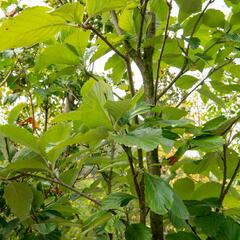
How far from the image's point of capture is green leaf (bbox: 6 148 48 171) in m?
0.81

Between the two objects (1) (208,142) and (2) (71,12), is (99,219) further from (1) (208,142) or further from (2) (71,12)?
(2) (71,12)

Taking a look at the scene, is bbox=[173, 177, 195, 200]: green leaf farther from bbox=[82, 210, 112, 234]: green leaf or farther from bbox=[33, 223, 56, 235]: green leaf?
bbox=[33, 223, 56, 235]: green leaf

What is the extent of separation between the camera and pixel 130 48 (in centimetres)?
105

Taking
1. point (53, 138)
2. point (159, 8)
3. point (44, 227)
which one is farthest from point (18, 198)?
point (159, 8)

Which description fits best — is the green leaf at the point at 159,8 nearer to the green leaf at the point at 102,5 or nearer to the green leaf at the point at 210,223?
the green leaf at the point at 102,5

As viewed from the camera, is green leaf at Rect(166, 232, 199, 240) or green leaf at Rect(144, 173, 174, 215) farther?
green leaf at Rect(166, 232, 199, 240)

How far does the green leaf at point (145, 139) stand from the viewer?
0.65 m

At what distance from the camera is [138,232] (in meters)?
0.89

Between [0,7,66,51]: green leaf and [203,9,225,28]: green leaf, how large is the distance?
44 cm

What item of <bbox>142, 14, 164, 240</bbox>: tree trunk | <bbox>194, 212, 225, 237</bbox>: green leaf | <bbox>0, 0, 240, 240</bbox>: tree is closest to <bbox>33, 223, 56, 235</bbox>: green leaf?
<bbox>0, 0, 240, 240</bbox>: tree

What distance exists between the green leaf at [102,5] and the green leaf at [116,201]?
408 mm

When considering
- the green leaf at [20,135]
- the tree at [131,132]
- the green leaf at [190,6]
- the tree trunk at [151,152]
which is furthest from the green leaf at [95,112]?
the green leaf at [190,6]

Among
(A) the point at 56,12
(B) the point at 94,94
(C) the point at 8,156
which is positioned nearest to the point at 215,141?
(B) the point at 94,94

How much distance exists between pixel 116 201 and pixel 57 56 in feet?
1.33
